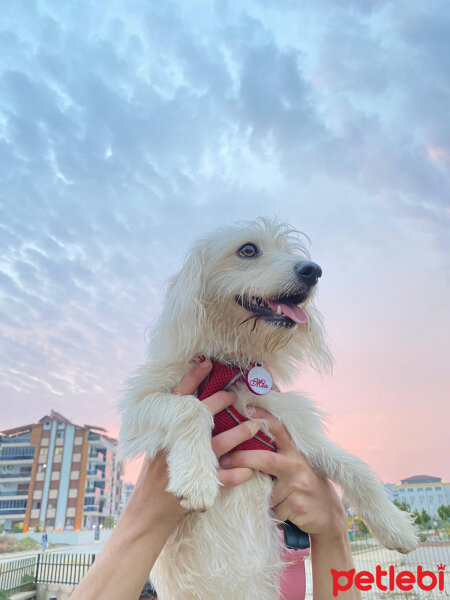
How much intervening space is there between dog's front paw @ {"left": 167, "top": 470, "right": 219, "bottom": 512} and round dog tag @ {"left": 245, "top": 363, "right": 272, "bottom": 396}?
493mm

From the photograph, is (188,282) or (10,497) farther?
(10,497)

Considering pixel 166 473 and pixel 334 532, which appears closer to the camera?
pixel 166 473

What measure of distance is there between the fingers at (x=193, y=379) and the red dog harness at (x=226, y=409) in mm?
34

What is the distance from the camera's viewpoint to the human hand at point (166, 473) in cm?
168

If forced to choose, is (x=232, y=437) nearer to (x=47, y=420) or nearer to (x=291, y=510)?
(x=291, y=510)

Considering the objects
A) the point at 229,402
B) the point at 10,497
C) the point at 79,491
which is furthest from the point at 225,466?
the point at 10,497

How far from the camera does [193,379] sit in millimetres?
1950

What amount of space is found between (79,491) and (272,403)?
6314 centimetres

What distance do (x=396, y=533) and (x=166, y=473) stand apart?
1048 mm

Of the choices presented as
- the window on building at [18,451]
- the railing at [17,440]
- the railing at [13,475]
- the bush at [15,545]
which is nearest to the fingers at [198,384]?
the bush at [15,545]

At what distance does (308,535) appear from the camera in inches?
75.6

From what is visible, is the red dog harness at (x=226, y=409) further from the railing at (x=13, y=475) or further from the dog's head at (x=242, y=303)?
the railing at (x=13, y=475)

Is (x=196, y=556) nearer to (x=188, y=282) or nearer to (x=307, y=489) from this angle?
(x=307, y=489)

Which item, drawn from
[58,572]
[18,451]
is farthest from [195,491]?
[18,451]
